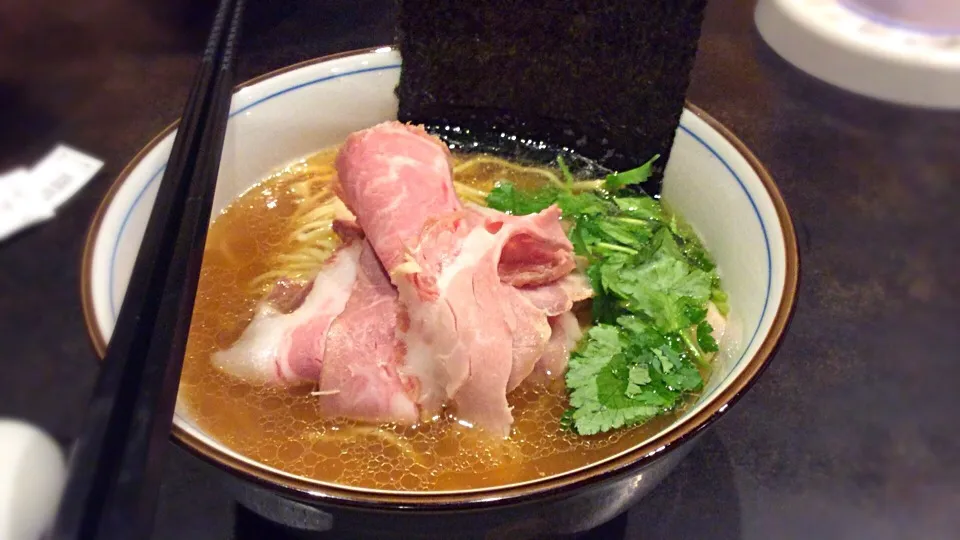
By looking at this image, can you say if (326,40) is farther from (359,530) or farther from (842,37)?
(359,530)

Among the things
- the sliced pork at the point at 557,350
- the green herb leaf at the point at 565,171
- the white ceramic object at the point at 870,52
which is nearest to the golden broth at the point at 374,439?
the sliced pork at the point at 557,350

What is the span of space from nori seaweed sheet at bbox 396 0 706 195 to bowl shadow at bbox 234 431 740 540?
551 millimetres

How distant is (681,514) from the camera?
108 cm

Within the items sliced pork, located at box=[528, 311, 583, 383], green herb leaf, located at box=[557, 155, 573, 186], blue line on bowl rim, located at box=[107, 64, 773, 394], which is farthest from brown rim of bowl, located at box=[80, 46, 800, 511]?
green herb leaf, located at box=[557, 155, 573, 186]

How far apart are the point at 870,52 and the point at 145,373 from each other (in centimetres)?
189

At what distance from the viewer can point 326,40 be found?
6.91 feet

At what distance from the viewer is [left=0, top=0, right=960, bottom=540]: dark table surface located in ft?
3.63

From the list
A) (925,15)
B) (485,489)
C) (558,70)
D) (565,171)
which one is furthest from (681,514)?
(925,15)

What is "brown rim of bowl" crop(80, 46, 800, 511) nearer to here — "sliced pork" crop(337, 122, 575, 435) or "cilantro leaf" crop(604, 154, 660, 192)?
"sliced pork" crop(337, 122, 575, 435)

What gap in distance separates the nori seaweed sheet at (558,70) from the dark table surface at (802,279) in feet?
1.59

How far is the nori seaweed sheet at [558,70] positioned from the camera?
127 centimetres

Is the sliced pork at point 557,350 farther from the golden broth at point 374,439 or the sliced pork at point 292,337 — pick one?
the sliced pork at point 292,337

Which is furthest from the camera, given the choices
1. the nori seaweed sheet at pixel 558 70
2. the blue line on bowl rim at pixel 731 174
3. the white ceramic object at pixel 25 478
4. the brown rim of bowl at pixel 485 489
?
the nori seaweed sheet at pixel 558 70

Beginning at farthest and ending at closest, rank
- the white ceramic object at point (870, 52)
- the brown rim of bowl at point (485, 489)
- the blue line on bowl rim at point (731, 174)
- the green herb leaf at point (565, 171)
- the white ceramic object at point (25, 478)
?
the white ceramic object at point (870, 52)
the green herb leaf at point (565, 171)
the blue line on bowl rim at point (731, 174)
the white ceramic object at point (25, 478)
the brown rim of bowl at point (485, 489)
